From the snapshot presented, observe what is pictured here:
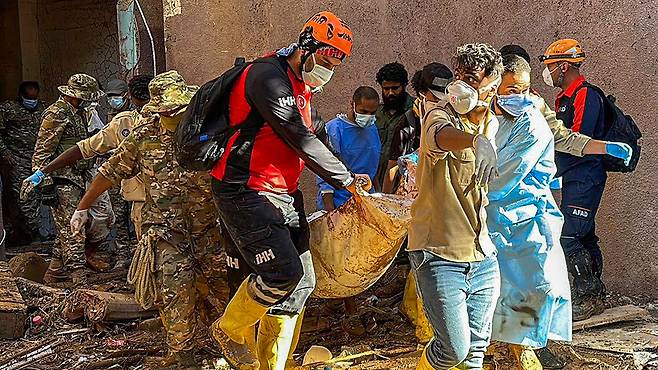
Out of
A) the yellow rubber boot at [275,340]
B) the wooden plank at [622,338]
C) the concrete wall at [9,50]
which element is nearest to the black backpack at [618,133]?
the wooden plank at [622,338]

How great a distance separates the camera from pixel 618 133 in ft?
17.6

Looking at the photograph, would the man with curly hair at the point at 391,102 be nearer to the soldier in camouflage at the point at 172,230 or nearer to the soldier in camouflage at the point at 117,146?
the soldier in camouflage at the point at 172,230

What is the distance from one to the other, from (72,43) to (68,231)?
5.51m

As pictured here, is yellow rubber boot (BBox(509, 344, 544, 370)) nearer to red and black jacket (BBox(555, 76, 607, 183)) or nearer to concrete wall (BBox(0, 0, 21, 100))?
red and black jacket (BBox(555, 76, 607, 183))

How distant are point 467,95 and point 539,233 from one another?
1110 millimetres

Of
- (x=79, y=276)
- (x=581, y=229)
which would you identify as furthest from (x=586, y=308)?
(x=79, y=276)

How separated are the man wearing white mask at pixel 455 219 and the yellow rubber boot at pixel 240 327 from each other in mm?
951

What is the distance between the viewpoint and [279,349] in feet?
13.2

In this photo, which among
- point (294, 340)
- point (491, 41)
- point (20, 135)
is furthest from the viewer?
point (20, 135)

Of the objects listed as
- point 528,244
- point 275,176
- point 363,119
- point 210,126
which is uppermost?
point 210,126

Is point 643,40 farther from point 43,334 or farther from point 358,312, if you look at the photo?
point 43,334

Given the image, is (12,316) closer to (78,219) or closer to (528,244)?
(78,219)

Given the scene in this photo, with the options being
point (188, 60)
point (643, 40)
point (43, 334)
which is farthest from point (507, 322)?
point (188, 60)

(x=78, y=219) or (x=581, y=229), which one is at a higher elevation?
(x=78, y=219)
